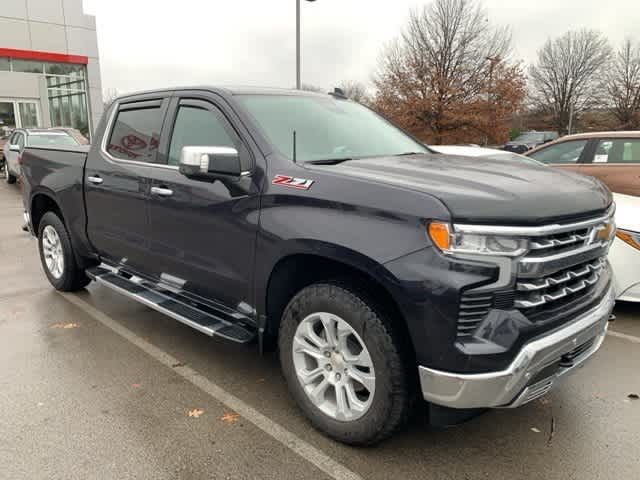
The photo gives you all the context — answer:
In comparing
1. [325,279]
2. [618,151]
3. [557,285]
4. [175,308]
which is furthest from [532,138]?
[325,279]

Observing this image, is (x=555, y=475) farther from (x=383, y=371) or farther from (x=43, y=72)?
(x=43, y=72)

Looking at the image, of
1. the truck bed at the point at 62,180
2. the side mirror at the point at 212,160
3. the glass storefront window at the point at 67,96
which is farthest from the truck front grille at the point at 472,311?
the glass storefront window at the point at 67,96

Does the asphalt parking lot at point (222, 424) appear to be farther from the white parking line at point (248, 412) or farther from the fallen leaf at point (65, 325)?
the fallen leaf at point (65, 325)

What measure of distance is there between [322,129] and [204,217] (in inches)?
39.0

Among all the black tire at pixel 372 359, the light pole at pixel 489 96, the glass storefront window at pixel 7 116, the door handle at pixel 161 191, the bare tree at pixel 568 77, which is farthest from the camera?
the bare tree at pixel 568 77

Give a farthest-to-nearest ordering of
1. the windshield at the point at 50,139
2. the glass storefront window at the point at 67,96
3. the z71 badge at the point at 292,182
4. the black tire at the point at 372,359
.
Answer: the glass storefront window at the point at 67,96 < the windshield at the point at 50,139 < the z71 badge at the point at 292,182 < the black tire at the point at 372,359

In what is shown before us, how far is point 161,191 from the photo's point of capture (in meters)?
3.62

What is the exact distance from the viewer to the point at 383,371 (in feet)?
8.05

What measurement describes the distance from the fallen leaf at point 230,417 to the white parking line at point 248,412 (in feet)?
0.13

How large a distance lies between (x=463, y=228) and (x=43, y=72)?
94.6 ft

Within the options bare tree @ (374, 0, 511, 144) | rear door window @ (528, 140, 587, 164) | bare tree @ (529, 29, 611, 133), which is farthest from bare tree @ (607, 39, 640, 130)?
rear door window @ (528, 140, 587, 164)

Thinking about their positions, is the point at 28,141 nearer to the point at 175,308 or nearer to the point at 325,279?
the point at 175,308

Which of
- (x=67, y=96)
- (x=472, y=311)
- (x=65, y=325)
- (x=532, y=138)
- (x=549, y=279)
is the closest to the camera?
(x=472, y=311)

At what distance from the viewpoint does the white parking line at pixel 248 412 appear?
104 inches
